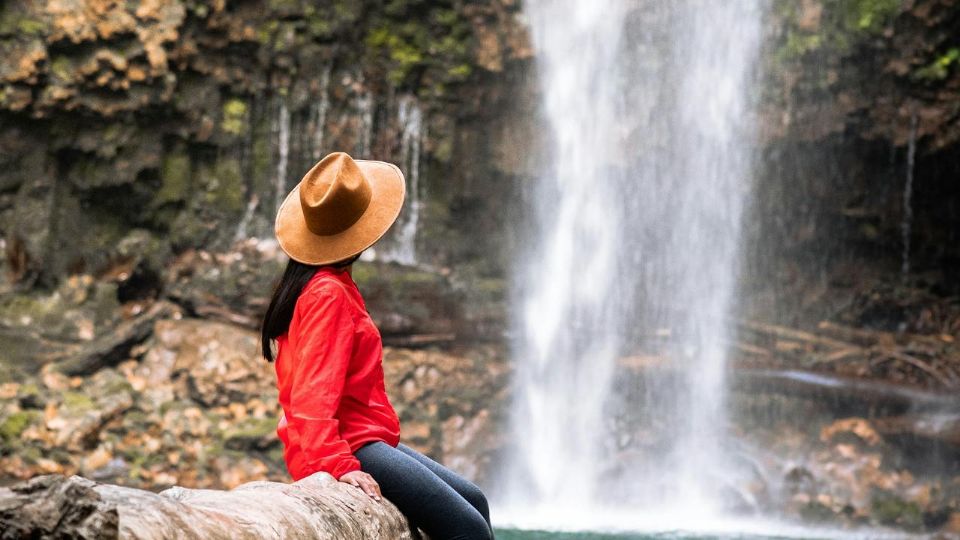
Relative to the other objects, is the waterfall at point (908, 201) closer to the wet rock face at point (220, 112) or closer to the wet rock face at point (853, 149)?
the wet rock face at point (853, 149)

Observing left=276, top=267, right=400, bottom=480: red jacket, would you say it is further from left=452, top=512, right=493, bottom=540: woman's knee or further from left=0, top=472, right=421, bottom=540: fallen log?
left=452, top=512, right=493, bottom=540: woman's knee

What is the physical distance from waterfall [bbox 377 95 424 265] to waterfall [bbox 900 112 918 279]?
512 cm

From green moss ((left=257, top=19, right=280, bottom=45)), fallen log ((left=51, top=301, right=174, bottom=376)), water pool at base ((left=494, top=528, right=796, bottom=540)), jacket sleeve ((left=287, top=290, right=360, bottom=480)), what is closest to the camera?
jacket sleeve ((left=287, top=290, right=360, bottom=480))

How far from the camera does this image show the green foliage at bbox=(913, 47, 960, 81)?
933cm

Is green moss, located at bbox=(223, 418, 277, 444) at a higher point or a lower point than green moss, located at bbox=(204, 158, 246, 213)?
lower

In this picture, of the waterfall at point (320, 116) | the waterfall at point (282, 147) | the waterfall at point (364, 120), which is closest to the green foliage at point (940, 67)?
the waterfall at point (364, 120)

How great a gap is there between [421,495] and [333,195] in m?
0.76

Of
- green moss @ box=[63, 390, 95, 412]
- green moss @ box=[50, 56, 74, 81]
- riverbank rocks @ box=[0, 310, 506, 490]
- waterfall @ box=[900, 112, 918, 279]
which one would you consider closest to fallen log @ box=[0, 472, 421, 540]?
riverbank rocks @ box=[0, 310, 506, 490]

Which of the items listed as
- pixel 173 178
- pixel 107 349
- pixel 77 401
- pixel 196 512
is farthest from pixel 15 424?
pixel 196 512

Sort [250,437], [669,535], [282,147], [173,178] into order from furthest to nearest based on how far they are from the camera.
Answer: [282,147] → [173,178] → [250,437] → [669,535]

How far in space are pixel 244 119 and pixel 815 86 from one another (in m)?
6.03

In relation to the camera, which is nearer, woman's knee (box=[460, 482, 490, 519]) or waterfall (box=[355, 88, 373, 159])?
woman's knee (box=[460, 482, 490, 519])

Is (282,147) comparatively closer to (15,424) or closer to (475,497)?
(15,424)

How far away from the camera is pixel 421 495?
7.32 feet
